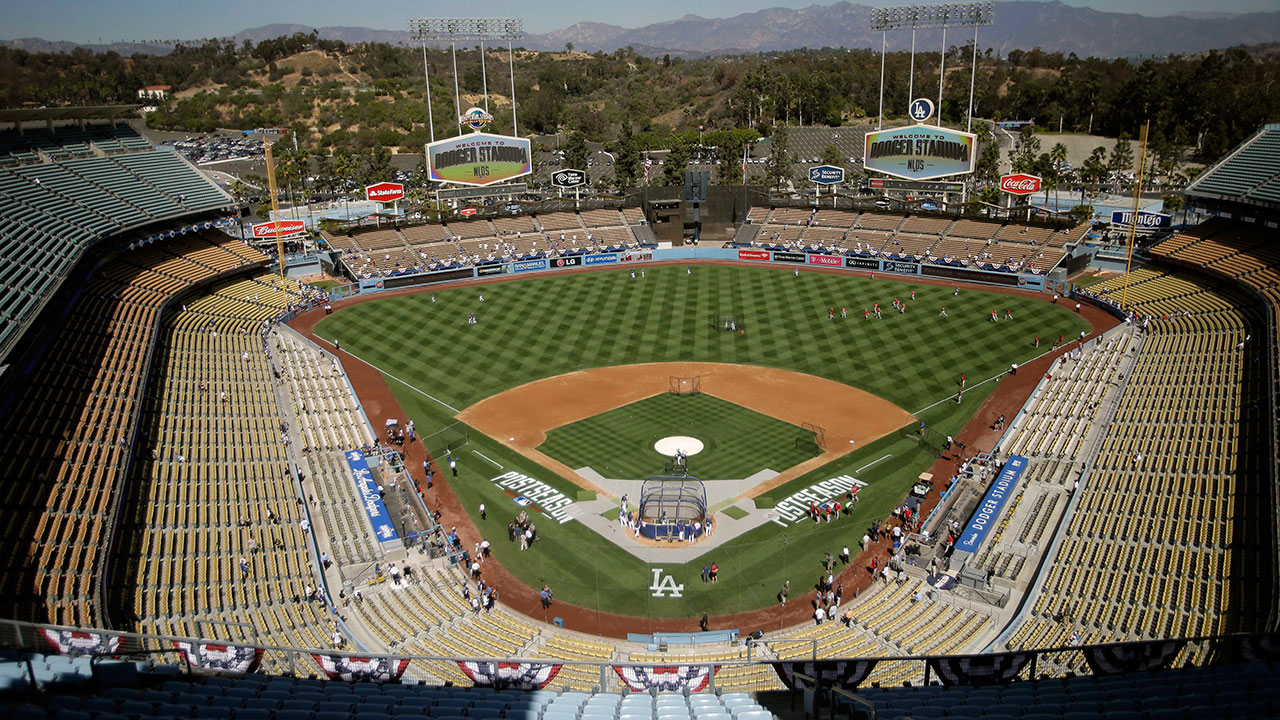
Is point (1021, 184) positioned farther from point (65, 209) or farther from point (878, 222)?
point (65, 209)

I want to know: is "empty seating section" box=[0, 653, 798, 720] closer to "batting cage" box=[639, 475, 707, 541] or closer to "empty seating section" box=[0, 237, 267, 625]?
"empty seating section" box=[0, 237, 267, 625]

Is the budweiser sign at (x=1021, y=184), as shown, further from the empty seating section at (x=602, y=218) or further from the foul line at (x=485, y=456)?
the foul line at (x=485, y=456)

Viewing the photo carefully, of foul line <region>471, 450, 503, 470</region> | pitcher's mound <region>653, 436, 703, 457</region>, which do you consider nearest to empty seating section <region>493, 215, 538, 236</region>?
foul line <region>471, 450, 503, 470</region>

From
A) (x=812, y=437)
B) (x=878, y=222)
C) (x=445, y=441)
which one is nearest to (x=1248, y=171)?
(x=878, y=222)

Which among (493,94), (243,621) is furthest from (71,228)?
(493,94)

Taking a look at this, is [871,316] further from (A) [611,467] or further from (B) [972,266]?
(A) [611,467]

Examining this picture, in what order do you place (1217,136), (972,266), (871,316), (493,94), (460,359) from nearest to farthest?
(460,359) → (871,316) → (972,266) → (1217,136) → (493,94)
